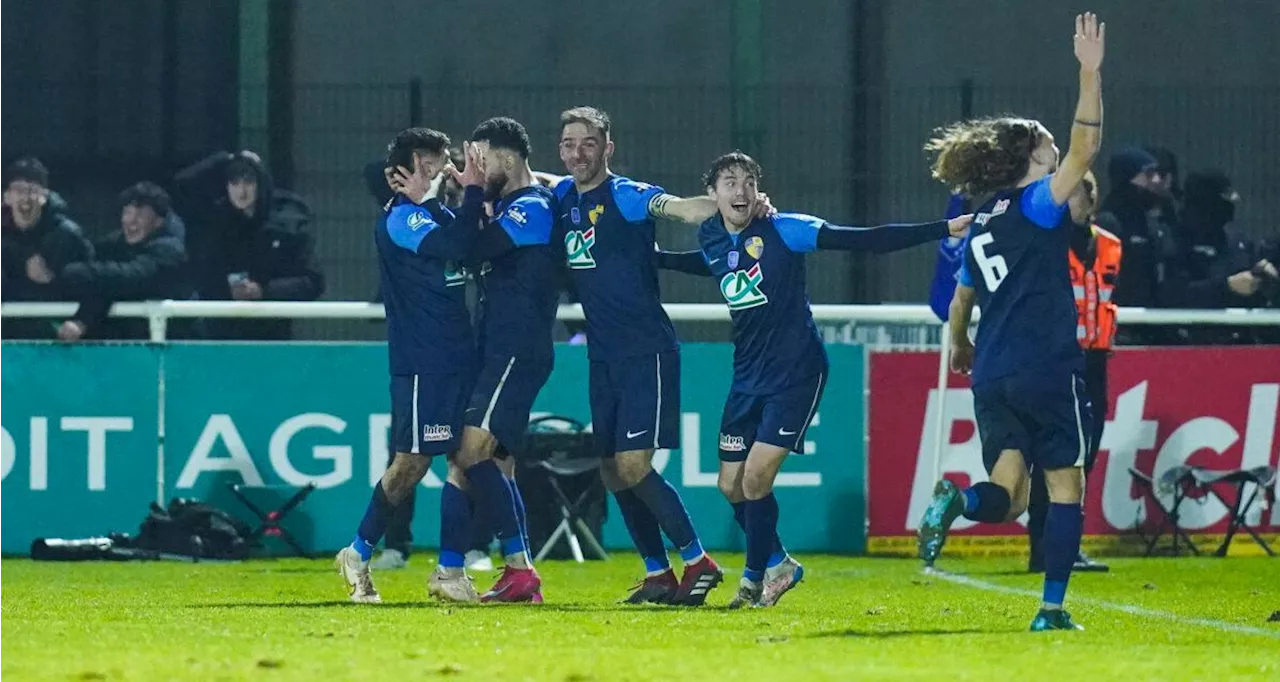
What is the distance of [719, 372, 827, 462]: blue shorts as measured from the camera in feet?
33.7

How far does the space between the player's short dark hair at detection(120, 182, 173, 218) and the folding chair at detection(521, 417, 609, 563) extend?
260 centimetres

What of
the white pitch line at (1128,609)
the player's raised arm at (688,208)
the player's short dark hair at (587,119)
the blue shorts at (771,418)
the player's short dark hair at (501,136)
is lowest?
the white pitch line at (1128,609)

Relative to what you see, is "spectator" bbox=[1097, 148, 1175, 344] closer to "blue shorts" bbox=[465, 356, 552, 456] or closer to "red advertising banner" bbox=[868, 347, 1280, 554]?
"red advertising banner" bbox=[868, 347, 1280, 554]

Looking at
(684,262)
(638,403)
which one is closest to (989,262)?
(638,403)

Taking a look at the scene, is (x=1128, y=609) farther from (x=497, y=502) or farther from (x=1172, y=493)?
(x=1172, y=493)

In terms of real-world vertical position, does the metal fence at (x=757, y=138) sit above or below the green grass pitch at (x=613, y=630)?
above

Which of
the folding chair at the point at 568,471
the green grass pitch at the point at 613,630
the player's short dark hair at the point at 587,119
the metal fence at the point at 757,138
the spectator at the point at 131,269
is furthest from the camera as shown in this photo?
the metal fence at the point at 757,138

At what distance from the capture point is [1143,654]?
8273 mm

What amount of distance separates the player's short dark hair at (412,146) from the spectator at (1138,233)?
541cm

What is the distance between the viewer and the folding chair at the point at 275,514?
13.8 m

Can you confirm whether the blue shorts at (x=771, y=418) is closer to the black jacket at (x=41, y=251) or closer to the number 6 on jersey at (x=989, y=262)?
the number 6 on jersey at (x=989, y=262)

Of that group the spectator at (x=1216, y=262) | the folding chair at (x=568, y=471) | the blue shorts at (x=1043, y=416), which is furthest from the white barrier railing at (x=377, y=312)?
the blue shorts at (x=1043, y=416)

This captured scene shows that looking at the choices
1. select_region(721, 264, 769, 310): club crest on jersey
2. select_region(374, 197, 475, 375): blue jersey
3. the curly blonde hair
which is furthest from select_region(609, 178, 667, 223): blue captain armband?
the curly blonde hair

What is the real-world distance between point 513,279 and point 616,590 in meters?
1.74
